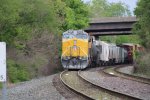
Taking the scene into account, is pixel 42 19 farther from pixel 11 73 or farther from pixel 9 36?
pixel 11 73

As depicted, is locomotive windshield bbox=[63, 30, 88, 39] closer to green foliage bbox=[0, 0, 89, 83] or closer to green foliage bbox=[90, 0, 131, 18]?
green foliage bbox=[0, 0, 89, 83]

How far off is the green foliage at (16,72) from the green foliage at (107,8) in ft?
443

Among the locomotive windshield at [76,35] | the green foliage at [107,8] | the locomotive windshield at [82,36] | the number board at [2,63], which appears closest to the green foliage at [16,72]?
the locomotive windshield at [76,35]

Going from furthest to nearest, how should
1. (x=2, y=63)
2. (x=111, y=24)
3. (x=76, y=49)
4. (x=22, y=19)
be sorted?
(x=111, y=24), (x=76, y=49), (x=22, y=19), (x=2, y=63)

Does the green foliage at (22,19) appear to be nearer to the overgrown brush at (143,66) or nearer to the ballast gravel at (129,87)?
the ballast gravel at (129,87)

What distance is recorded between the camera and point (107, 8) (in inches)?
6949

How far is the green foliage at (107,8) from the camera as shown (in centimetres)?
16738

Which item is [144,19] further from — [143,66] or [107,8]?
[107,8]

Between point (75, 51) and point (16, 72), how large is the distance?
979cm

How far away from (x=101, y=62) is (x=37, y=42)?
42.8ft

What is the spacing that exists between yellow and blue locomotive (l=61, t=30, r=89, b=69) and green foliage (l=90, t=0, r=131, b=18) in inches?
5028

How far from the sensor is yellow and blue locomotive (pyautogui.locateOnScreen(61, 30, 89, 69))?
3541 centimetres

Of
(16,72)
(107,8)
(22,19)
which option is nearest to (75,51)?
(22,19)

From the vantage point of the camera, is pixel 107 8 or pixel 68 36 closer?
pixel 68 36
